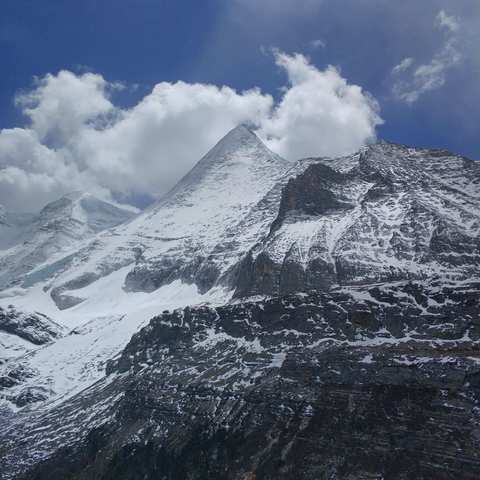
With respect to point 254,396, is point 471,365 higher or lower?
higher

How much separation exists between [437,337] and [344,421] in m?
29.0

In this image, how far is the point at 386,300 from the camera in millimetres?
154125

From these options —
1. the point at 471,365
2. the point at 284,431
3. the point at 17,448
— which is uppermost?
the point at 471,365

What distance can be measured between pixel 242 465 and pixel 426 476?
36677 mm

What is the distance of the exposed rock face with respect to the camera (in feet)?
373

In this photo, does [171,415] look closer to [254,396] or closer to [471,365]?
[254,396]

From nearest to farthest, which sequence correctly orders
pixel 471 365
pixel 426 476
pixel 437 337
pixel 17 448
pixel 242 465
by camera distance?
pixel 426 476 → pixel 471 365 → pixel 242 465 → pixel 437 337 → pixel 17 448

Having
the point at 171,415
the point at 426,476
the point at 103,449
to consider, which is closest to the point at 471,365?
the point at 426,476

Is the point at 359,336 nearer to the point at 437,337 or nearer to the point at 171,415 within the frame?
the point at 437,337

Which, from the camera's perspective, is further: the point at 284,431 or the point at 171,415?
the point at 171,415

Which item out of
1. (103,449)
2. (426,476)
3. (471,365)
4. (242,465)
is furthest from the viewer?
(103,449)

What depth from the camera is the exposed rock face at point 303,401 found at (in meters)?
114

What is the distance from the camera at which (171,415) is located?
515 ft

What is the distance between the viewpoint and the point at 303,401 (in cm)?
13262
